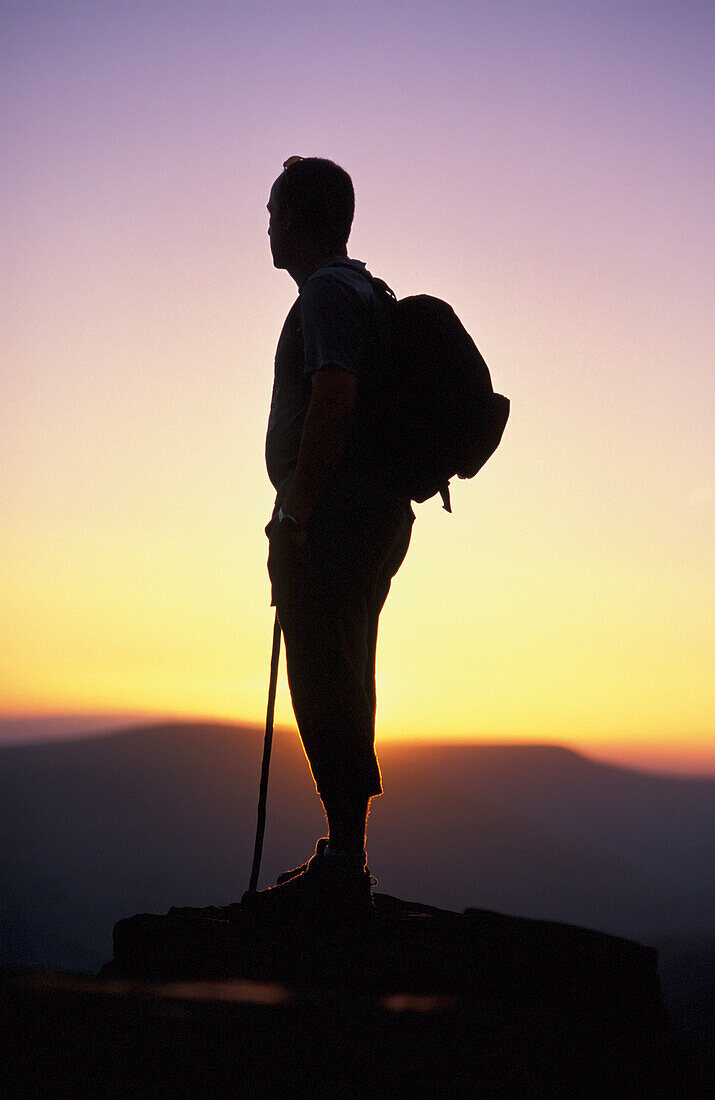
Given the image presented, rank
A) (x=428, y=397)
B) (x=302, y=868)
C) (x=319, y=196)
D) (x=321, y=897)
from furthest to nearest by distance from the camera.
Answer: (x=319, y=196), (x=302, y=868), (x=428, y=397), (x=321, y=897)

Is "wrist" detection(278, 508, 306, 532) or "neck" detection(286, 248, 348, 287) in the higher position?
"neck" detection(286, 248, 348, 287)

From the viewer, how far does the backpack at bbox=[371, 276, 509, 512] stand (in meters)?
2.84

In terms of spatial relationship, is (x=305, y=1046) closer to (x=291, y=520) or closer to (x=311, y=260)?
(x=291, y=520)

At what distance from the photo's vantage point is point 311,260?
10.4 ft

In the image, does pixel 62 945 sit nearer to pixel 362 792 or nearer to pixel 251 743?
pixel 251 743

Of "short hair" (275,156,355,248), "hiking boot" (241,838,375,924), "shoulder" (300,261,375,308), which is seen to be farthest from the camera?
"short hair" (275,156,355,248)

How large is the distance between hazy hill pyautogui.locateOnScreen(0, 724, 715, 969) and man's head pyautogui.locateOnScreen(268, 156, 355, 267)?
422 feet

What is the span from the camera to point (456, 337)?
2879 mm

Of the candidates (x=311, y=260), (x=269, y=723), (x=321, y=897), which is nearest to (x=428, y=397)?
(x=311, y=260)

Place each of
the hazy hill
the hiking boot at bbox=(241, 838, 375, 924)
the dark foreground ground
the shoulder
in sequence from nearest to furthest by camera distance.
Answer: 1. the dark foreground ground
2. the hiking boot at bbox=(241, 838, 375, 924)
3. the shoulder
4. the hazy hill

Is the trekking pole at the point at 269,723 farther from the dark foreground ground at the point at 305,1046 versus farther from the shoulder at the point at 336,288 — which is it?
the shoulder at the point at 336,288

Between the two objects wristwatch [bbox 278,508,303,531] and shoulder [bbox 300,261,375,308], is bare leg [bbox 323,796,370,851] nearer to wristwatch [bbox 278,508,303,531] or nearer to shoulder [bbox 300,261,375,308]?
wristwatch [bbox 278,508,303,531]

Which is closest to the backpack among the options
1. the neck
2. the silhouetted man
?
the silhouetted man

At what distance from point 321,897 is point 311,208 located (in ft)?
8.82
